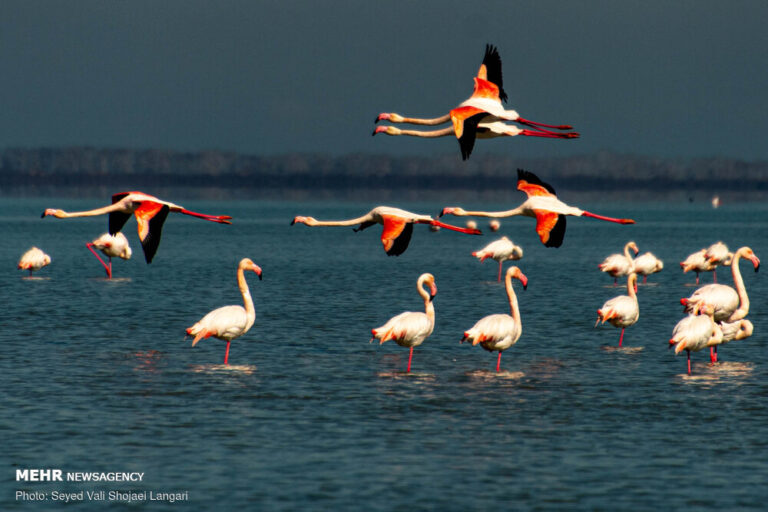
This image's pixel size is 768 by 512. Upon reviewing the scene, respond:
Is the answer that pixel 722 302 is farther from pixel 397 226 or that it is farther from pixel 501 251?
pixel 501 251

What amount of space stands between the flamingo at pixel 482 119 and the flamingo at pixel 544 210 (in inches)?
30.8

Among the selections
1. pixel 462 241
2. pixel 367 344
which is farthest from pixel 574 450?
pixel 462 241

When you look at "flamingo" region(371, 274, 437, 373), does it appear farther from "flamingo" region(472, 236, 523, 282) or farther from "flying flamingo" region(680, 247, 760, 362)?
"flamingo" region(472, 236, 523, 282)

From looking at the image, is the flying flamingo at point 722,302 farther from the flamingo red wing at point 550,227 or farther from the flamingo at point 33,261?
the flamingo at point 33,261

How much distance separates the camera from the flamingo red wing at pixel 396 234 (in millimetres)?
16016

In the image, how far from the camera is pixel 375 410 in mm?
17109

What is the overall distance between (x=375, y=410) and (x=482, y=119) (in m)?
4.41

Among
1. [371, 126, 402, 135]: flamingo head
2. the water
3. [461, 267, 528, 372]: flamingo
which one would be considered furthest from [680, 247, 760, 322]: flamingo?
[371, 126, 402, 135]: flamingo head

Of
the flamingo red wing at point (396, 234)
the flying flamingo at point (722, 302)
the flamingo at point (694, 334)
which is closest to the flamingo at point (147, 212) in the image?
the flamingo red wing at point (396, 234)

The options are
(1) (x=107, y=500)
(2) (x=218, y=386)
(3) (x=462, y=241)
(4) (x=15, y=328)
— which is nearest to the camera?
(1) (x=107, y=500)

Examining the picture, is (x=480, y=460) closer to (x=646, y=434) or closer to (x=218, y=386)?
(x=646, y=434)

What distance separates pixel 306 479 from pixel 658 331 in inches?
587

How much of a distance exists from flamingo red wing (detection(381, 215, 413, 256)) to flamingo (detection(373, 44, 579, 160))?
4.78 feet

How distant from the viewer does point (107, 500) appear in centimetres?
1265
